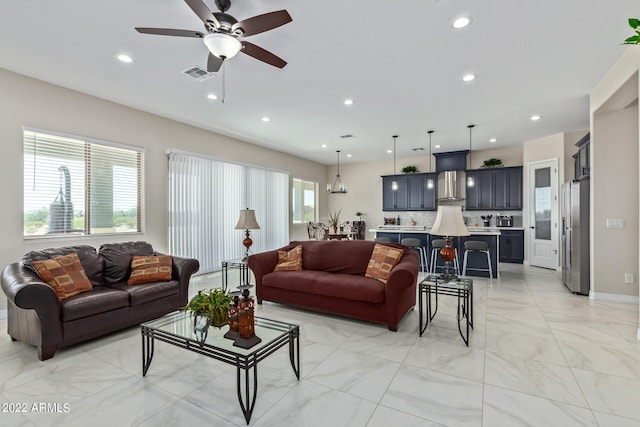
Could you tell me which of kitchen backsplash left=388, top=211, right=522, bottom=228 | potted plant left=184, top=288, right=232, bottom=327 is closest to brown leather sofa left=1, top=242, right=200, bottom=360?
potted plant left=184, top=288, right=232, bottom=327

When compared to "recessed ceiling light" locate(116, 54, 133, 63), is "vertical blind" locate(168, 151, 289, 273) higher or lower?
lower

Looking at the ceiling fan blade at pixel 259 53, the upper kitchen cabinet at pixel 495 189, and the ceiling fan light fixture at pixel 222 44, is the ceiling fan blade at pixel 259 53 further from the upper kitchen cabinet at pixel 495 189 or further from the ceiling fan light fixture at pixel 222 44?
the upper kitchen cabinet at pixel 495 189

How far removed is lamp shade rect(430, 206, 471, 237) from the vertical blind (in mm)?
4314

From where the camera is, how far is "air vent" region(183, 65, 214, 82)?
11.3 feet

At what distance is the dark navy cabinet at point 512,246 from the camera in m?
7.10

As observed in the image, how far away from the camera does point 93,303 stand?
2.84m

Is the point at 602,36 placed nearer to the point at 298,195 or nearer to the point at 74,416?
the point at 74,416

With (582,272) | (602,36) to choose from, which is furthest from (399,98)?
(582,272)

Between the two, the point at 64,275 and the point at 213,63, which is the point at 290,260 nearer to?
the point at 64,275

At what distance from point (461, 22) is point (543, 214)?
597 centimetres

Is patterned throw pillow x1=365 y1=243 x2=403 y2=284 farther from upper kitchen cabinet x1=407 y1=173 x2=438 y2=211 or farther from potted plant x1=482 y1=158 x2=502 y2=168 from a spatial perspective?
potted plant x1=482 y1=158 x2=502 y2=168

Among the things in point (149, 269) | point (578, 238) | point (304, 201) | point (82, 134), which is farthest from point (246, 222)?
point (578, 238)

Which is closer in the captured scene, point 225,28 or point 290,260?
point 225,28

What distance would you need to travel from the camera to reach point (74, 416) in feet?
6.16
